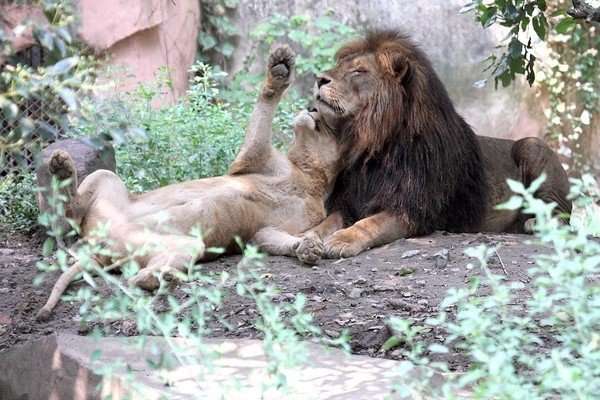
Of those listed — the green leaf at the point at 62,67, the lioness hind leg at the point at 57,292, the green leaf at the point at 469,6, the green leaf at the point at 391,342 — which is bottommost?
the green leaf at the point at 391,342

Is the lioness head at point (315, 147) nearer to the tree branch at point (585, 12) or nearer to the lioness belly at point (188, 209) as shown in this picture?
the lioness belly at point (188, 209)

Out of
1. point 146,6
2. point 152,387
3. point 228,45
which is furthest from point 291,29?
point 152,387

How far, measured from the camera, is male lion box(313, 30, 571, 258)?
598 centimetres

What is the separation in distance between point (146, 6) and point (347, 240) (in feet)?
16.3

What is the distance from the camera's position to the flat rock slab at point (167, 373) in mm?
2984

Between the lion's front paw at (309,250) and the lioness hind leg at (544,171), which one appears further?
the lioness hind leg at (544,171)

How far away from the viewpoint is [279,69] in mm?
5645

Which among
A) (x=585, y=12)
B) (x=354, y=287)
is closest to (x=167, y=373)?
(x=354, y=287)

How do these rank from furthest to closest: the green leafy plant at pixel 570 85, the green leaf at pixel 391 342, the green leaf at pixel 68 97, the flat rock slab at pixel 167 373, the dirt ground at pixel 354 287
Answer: the green leafy plant at pixel 570 85, the dirt ground at pixel 354 287, the green leaf at pixel 391 342, the flat rock slab at pixel 167 373, the green leaf at pixel 68 97

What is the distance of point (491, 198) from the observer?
22.3ft

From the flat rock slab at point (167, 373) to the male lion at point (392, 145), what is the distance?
7.90 ft

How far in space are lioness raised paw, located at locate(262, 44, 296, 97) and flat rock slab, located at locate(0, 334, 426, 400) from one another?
7.88 ft

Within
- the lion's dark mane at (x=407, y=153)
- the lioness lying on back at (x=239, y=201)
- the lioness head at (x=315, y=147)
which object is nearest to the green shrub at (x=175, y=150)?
the lioness lying on back at (x=239, y=201)

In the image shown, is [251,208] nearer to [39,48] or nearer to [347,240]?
[347,240]
